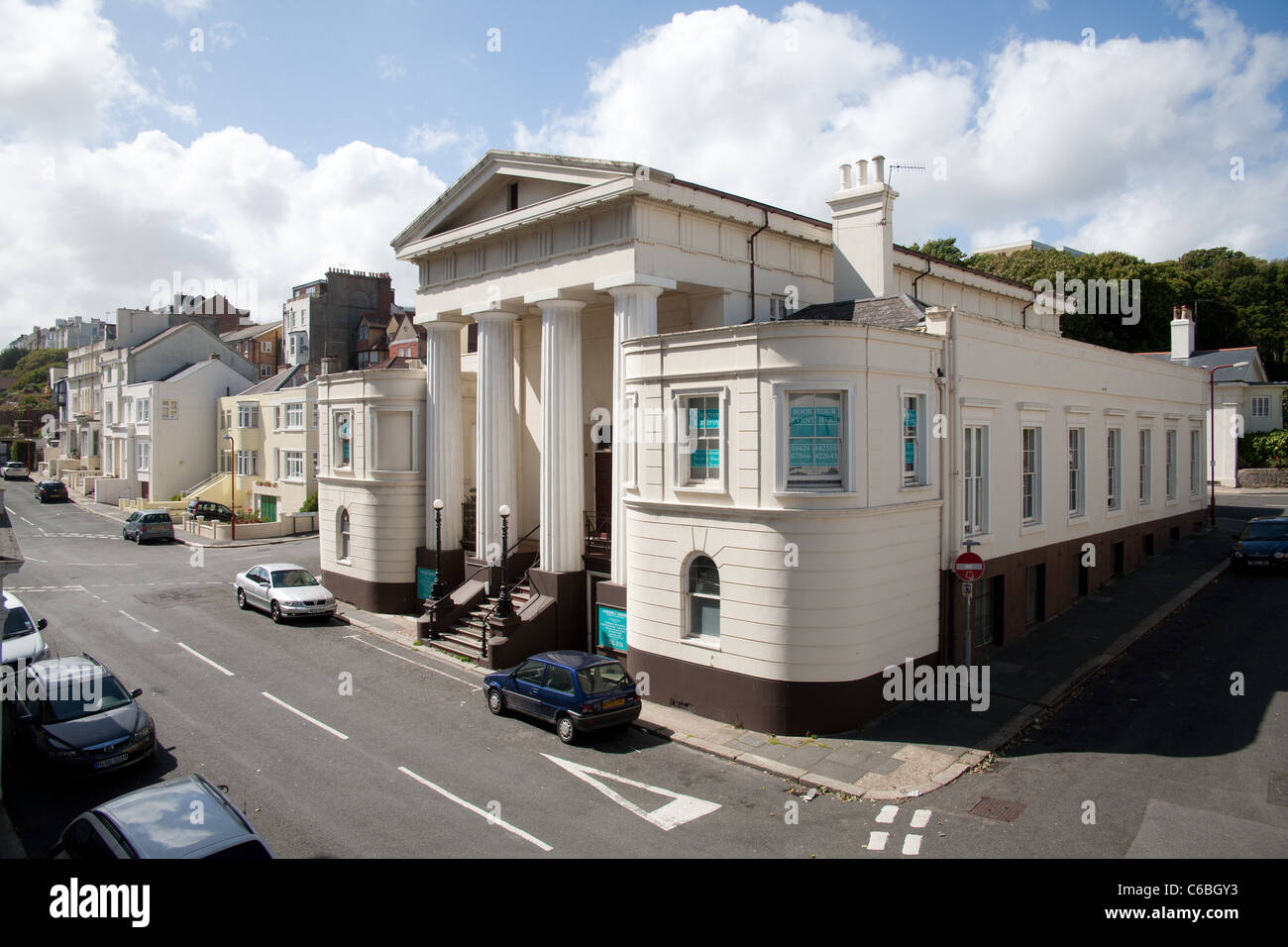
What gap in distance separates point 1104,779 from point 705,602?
7.67m

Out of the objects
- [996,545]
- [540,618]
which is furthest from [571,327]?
[996,545]

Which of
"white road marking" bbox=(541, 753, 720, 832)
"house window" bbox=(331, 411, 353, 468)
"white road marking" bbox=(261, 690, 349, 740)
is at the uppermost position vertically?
"house window" bbox=(331, 411, 353, 468)

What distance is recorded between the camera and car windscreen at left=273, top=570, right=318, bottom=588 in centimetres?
2702

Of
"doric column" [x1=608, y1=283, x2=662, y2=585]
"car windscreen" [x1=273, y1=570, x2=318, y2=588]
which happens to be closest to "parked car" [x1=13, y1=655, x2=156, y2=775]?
"doric column" [x1=608, y1=283, x2=662, y2=585]

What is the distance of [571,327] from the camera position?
22406mm

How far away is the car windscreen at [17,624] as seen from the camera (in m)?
19.1

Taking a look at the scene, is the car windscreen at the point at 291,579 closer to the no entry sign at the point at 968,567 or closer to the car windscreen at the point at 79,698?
the car windscreen at the point at 79,698

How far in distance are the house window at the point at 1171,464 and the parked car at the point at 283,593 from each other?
2988 centimetres

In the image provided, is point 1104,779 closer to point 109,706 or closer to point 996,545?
point 996,545

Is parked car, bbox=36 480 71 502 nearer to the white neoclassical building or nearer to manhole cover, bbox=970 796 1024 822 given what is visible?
the white neoclassical building

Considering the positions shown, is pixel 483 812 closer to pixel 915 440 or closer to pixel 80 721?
pixel 80 721

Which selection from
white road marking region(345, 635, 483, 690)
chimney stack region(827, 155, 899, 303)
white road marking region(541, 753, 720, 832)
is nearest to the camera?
white road marking region(541, 753, 720, 832)

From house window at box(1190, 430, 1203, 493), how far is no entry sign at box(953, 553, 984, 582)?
21.6 metres

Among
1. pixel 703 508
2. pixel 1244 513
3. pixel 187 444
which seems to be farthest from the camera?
pixel 187 444
